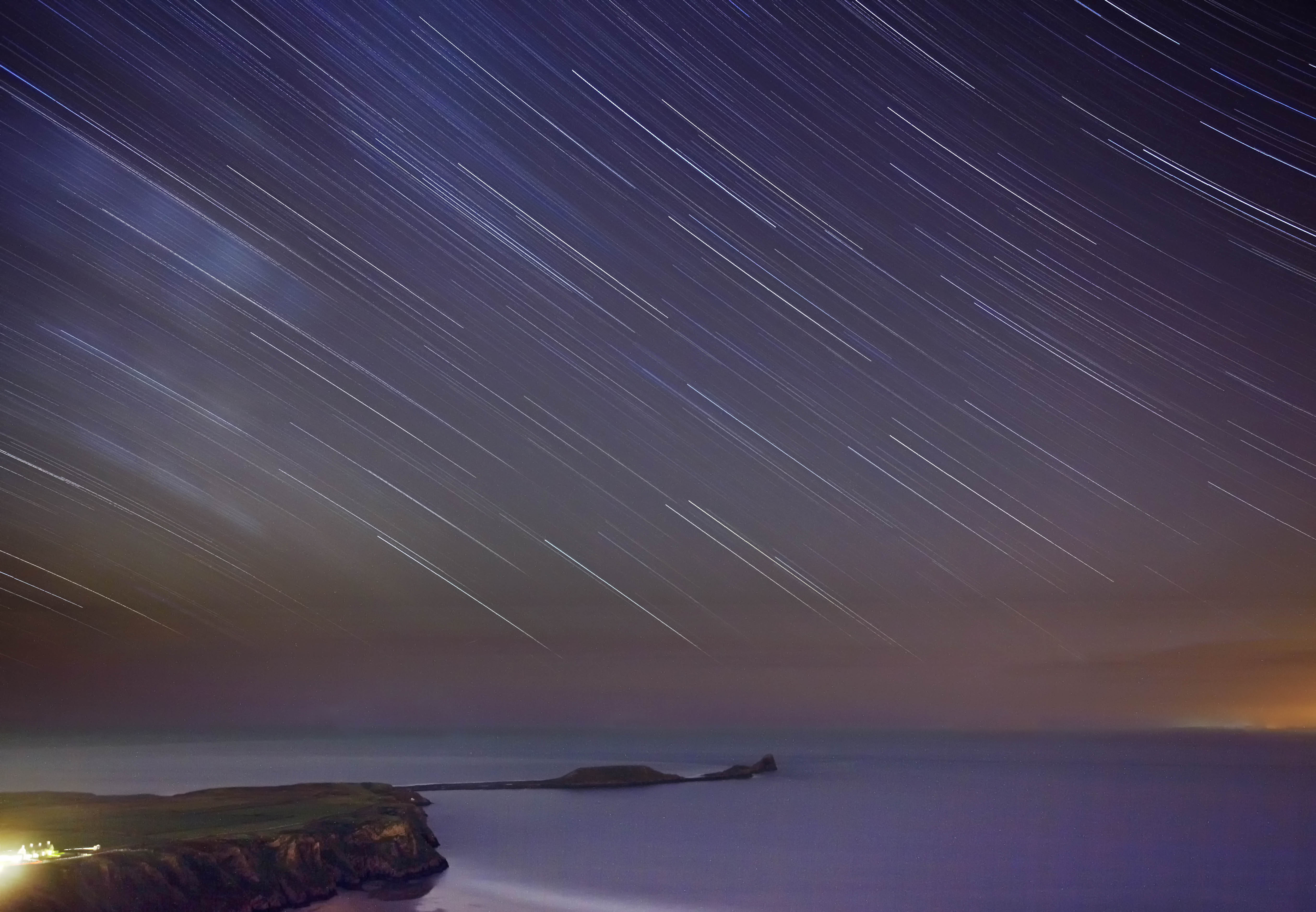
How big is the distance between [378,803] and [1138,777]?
103m

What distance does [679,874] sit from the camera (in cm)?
5022

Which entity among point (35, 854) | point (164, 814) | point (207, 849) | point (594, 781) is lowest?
point (594, 781)

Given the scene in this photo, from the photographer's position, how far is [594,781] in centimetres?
9831

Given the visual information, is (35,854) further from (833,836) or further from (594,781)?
(594,781)

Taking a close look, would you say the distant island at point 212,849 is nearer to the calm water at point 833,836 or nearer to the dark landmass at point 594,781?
the calm water at point 833,836

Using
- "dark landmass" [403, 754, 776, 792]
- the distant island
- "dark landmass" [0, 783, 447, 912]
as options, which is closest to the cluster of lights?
the distant island

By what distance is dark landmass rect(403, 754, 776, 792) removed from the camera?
88.8 meters

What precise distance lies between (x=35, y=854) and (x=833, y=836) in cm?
4810

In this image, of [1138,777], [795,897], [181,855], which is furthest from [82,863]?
[1138,777]

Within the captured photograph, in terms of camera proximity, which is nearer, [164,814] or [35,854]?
[35,854]

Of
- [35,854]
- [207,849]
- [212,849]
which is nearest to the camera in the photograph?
[35,854]

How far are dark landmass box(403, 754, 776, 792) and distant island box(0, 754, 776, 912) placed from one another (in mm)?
37157

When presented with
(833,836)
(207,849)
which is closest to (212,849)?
(207,849)

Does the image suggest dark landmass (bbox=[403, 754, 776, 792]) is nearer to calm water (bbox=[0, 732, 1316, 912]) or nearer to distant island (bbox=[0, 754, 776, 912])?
calm water (bbox=[0, 732, 1316, 912])
